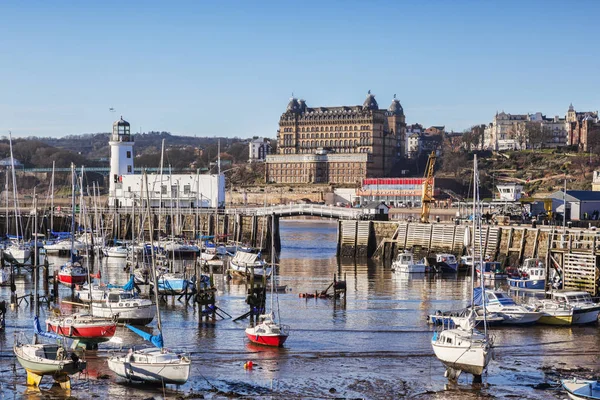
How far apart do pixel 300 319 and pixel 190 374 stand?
50.8ft

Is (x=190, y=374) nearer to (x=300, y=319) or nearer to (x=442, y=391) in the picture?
(x=442, y=391)

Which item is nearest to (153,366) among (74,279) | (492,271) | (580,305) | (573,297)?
(580,305)

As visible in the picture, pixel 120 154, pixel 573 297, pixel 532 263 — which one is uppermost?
pixel 120 154

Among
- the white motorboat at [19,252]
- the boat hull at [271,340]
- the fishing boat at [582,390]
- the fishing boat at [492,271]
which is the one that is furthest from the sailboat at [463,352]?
the white motorboat at [19,252]

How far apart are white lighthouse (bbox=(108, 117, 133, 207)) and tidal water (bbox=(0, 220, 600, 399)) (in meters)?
57.4

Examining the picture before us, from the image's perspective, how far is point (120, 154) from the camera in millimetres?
127375

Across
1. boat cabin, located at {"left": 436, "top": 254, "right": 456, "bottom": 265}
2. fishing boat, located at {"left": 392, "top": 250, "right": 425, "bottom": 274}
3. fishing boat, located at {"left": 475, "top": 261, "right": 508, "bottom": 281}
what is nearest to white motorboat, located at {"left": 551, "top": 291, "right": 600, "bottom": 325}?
fishing boat, located at {"left": 475, "top": 261, "right": 508, "bottom": 281}

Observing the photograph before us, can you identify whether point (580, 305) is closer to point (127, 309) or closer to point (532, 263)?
point (532, 263)

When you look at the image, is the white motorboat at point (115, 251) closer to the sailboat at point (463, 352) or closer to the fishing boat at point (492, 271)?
the fishing boat at point (492, 271)

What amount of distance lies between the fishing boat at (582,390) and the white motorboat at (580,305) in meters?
18.7

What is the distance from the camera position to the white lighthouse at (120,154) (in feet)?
413

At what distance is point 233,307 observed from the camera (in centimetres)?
5991

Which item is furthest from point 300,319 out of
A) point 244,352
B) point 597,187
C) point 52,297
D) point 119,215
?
point 597,187

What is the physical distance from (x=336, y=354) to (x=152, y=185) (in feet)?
266
